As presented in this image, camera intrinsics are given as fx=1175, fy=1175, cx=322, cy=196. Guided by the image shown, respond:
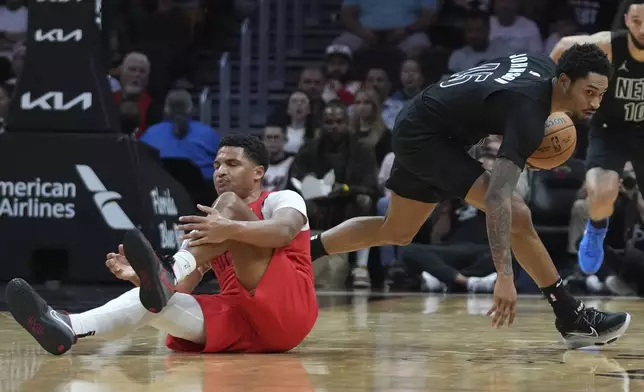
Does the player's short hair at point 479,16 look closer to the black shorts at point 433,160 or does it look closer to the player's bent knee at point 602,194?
the player's bent knee at point 602,194

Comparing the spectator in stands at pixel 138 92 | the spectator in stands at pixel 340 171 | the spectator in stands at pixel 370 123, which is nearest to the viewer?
→ the spectator in stands at pixel 340 171

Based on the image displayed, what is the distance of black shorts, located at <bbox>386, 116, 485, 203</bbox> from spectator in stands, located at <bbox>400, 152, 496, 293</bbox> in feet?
12.8

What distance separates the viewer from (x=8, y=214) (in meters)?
7.93

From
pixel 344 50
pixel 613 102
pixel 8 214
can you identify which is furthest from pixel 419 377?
pixel 344 50

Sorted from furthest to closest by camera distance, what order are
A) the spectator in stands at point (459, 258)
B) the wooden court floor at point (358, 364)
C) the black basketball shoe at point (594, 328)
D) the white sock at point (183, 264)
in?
the spectator in stands at point (459, 258) → the black basketball shoe at point (594, 328) → the white sock at point (183, 264) → the wooden court floor at point (358, 364)

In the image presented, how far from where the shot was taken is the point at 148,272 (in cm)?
379

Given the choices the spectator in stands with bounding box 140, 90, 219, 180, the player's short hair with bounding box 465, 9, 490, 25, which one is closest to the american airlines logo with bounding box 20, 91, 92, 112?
the spectator in stands with bounding box 140, 90, 219, 180

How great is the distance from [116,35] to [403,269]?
4.13 m

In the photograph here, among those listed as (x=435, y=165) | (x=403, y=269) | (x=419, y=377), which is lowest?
(x=403, y=269)

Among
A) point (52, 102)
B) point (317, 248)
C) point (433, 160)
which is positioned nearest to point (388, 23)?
point (52, 102)

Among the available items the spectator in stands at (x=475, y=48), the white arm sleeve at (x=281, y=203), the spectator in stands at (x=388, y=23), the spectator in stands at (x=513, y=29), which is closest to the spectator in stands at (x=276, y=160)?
the spectator in stands at (x=388, y=23)

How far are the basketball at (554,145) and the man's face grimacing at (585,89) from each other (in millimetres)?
331

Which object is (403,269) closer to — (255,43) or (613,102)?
(613,102)

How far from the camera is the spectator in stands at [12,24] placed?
1188 centimetres
